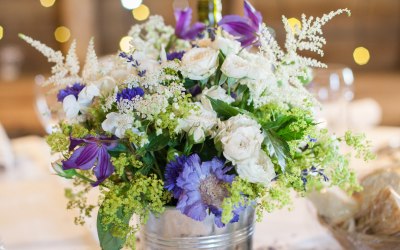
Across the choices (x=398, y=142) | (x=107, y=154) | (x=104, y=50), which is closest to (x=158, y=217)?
(x=107, y=154)

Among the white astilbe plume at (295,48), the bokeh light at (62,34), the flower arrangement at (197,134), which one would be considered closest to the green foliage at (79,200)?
the flower arrangement at (197,134)

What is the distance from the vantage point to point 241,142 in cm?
70

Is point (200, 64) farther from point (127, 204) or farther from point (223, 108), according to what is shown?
point (127, 204)

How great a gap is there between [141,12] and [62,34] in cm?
63

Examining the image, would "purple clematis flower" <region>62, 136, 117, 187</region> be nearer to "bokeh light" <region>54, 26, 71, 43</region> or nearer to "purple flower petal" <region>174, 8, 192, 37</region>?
"purple flower petal" <region>174, 8, 192, 37</region>

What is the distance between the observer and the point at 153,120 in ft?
2.50

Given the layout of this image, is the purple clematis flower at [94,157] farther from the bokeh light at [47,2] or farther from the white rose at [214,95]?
the bokeh light at [47,2]

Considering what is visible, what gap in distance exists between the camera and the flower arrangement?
28.4 inches

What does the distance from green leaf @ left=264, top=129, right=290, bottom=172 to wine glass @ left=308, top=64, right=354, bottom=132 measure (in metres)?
0.91

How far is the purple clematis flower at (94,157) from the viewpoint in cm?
75

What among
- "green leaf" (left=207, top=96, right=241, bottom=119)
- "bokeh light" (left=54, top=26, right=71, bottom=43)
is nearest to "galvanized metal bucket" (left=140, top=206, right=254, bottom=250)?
"green leaf" (left=207, top=96, right=241, bottom=119)

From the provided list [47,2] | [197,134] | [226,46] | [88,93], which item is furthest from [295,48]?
[47,2]

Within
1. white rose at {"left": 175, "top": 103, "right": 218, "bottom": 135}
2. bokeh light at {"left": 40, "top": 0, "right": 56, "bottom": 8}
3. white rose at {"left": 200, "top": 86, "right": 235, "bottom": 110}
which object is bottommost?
white rose at {"left": 175, "top": 103, "right": 218, "bottom": 135}

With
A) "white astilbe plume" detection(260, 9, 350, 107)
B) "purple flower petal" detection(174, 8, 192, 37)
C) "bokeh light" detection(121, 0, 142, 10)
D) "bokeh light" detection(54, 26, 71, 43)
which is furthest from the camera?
"bokeh light" detection(121, 0, 142, 10)
